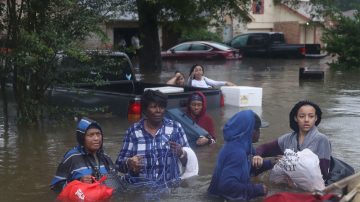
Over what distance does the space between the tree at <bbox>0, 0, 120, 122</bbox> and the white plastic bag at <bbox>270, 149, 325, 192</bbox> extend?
14.9 ft

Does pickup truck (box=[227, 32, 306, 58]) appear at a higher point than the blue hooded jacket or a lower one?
higher

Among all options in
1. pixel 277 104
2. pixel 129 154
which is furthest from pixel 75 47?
pixel 277 104

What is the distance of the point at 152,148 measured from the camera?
6648mm

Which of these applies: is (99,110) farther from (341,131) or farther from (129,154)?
(129,154)

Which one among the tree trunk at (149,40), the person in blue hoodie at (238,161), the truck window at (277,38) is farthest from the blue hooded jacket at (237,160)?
the truck window at (277,38)

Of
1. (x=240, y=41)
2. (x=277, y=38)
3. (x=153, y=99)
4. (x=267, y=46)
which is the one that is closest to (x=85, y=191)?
(x=153, y=99)

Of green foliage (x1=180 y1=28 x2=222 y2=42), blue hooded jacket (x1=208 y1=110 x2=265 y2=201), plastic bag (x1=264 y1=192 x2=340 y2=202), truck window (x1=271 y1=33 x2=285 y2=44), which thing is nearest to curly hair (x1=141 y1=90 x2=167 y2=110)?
blue hooded jacket (x1=208 y1=110 x2=265 y2=201)

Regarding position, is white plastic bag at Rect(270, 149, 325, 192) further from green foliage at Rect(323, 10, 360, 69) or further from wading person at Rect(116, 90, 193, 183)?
green foliage at Rect(323, 10, 360, 69)

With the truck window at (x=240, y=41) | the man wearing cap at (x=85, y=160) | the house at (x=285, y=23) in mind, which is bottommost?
the man wearing cap at (x=85, y=160)

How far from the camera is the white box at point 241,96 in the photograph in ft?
48.2

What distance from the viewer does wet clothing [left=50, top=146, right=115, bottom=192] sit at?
20.9ft

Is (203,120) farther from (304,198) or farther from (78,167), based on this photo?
(304,198)

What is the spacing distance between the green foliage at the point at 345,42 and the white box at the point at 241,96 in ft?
48.0

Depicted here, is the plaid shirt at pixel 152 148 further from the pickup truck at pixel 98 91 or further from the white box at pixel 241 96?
the white box at pixel 241 96
